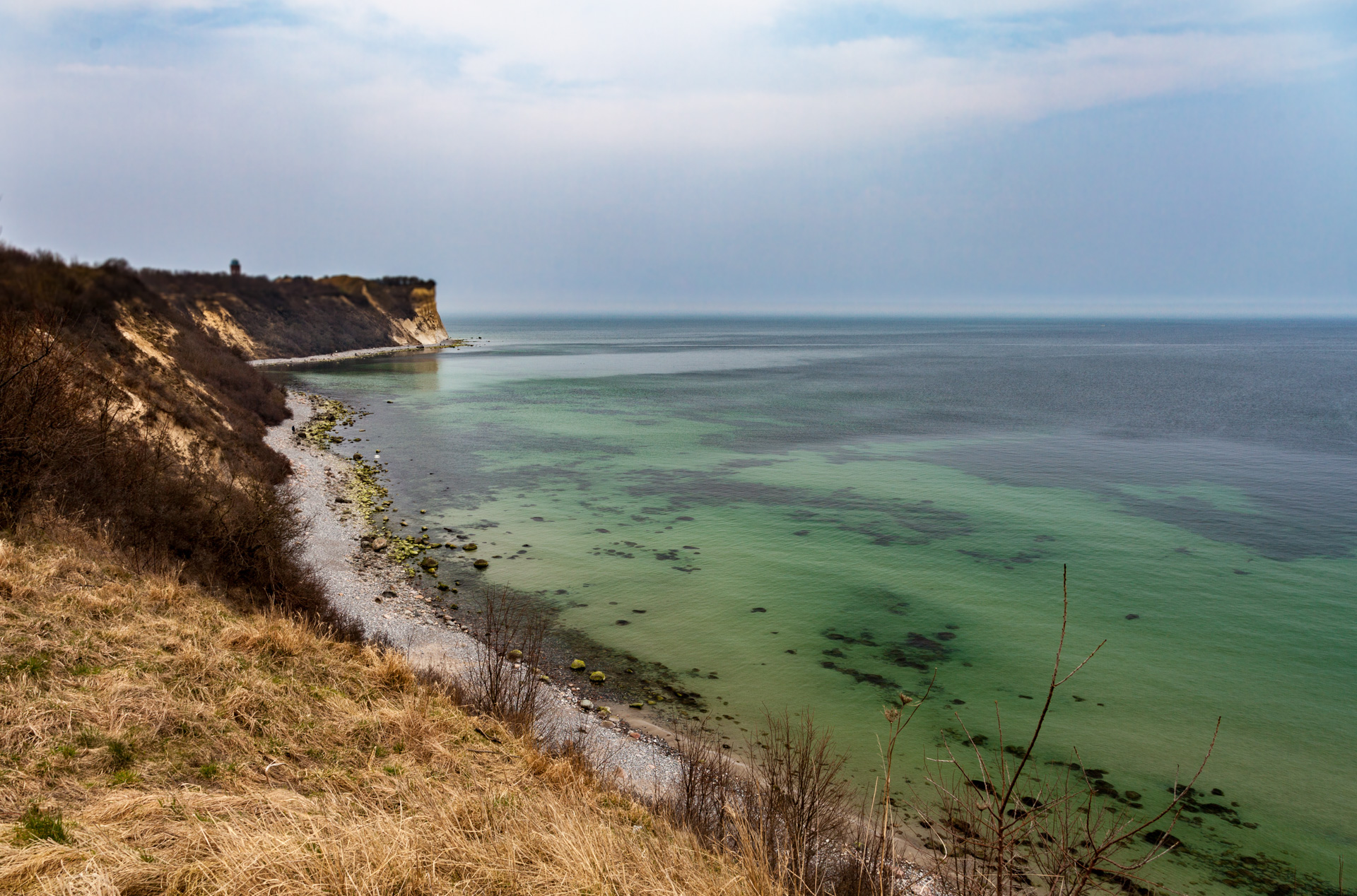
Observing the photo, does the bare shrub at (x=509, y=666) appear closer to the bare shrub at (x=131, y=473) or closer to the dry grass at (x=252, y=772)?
the dry grass at (x=252, y=772)

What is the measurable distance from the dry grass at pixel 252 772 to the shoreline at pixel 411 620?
6.91ft

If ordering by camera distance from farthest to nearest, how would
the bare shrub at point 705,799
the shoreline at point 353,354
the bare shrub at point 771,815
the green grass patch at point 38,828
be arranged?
the shoreline at point 353,354
the bare shrub at point 705,799
the bare shrub at point 771,815
the green grass patch at point 38,828

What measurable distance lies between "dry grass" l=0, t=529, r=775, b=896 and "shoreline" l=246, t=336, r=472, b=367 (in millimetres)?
56120

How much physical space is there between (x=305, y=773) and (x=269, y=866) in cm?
281

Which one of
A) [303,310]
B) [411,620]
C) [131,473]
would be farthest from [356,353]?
[411,620]

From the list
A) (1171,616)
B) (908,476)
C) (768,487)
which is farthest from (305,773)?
(908,476)

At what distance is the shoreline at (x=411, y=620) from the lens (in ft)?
37.9

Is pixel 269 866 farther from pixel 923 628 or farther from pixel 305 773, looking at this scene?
pixel 923 628

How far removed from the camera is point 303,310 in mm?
101375

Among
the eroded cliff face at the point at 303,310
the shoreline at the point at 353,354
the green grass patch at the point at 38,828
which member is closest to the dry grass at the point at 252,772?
the green grass patch at the point at 38,828

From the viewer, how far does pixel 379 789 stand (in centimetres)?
711

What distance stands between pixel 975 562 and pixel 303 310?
102149mm

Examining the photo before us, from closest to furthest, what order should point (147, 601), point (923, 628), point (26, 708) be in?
1. point (26, 708)
2. point (147, 601)
3. point (923, 628)

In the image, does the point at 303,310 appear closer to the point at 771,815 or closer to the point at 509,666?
the point at 509,666
